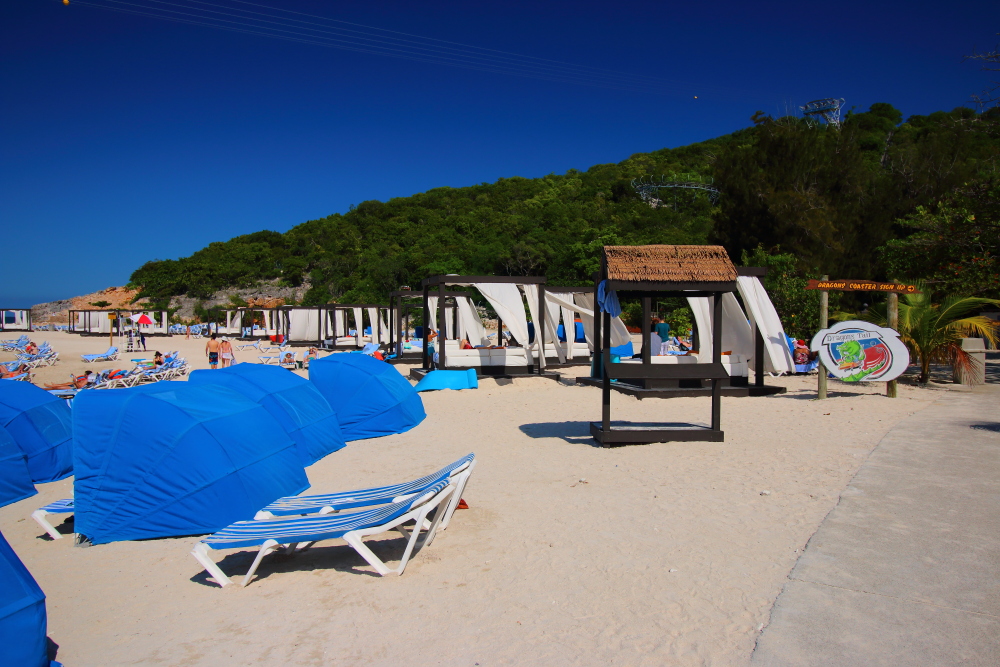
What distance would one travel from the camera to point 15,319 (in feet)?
168

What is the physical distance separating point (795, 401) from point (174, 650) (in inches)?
411

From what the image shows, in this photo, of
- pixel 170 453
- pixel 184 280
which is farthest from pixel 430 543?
pixel 184 280

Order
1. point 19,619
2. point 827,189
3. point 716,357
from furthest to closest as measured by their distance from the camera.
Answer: point 827,189, point 716,357, point 19,619

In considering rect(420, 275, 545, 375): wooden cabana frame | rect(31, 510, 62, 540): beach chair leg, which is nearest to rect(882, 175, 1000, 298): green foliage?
rect(420, 275, 545, 375): wooden cabana frame

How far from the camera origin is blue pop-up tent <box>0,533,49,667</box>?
9.52 feet

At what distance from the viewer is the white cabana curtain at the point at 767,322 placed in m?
11.9

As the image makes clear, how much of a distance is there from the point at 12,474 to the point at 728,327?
11.4m

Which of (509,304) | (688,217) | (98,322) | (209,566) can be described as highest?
(688,217)

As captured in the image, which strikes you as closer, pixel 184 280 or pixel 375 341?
pixel 375 341

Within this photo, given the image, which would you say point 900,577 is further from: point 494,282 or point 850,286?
point 494,282

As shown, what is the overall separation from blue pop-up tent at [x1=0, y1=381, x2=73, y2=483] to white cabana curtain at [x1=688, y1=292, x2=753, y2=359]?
10297 mm

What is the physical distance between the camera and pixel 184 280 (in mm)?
63062

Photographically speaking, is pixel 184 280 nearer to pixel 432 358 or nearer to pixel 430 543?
pixel 432 358

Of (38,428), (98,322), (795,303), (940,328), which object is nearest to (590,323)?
(795,303)
